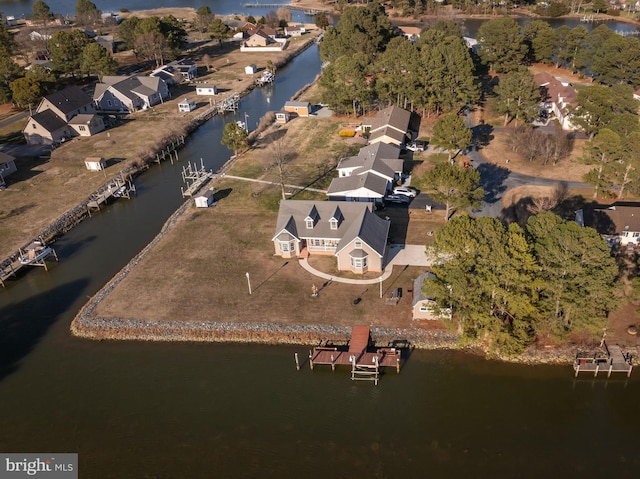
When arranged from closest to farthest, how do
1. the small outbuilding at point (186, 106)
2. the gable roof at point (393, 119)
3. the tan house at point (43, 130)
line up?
the gable roof at point (393, 119) → the tan house at point (43, 130) → the small outbuilding at point (186, 106)

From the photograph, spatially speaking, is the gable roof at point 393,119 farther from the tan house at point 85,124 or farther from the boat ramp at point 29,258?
the tan house at point 85,124

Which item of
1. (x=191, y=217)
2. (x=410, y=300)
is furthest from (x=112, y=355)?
(x=410, y=300)

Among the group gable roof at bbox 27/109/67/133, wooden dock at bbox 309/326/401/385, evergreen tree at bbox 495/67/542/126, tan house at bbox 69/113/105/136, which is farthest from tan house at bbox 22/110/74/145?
evergreen tree at bbox 495/67/542/126

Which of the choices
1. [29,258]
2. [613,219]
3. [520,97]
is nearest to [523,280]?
[613,219]

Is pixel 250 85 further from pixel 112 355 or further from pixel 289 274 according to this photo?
pixel 112 355

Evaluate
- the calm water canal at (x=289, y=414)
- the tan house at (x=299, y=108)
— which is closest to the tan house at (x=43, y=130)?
the tan house at (x=299, y=108)

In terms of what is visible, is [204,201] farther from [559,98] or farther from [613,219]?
[559,98]
